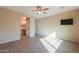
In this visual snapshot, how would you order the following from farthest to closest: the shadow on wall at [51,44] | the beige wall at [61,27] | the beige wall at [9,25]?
the beige wall at [61,27]
the beige wall at [9,25]
the shadow on wall at [51,44]

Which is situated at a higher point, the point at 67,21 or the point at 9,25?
the point at 67,21

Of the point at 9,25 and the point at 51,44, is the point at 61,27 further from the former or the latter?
the point at 9,25

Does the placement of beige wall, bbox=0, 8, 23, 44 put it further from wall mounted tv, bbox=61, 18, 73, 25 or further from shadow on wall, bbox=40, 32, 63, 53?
wall mounted tv, bbox=61, 18, 73, 25

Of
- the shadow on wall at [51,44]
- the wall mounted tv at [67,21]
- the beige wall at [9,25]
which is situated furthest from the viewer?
the wall mounted tv at [67,21]

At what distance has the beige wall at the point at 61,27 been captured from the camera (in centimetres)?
606

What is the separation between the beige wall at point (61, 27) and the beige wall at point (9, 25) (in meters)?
3.19

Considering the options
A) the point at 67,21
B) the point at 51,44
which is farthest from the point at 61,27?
the point at 51,44

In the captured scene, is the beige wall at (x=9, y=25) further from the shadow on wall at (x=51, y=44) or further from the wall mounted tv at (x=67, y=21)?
the wall mounted tv at (x=67, y=21)

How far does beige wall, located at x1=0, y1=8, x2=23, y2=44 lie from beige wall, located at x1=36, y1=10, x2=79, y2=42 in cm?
319

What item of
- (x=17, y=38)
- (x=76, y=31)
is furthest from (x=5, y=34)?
(x=76, y=31)

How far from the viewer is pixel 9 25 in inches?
230

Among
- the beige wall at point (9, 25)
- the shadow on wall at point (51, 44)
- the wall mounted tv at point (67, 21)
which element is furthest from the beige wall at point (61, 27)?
the beige wall at point (9, 25)

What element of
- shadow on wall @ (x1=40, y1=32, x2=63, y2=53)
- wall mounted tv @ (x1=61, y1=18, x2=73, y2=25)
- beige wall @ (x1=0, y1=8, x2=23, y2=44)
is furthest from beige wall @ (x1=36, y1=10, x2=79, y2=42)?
beige wall @ (x1=0, y1=8, x2=23, y2=44)

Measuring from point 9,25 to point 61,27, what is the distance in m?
3.94
